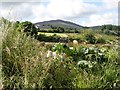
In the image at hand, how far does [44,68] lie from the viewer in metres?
4.23

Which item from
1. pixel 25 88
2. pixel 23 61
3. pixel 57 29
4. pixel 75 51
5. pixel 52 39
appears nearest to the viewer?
pixel 25 88

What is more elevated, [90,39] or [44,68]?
[44,68]

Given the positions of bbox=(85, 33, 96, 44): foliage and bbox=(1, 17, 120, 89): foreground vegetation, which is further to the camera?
bbox=(85, 33, 96, 44): foliage

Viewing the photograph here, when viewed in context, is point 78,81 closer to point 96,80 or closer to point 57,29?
point 96,80

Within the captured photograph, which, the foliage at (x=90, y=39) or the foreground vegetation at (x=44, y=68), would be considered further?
the foliage at (x=90, y=39)

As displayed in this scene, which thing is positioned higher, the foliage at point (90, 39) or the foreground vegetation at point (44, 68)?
the foreground vegetation at point (44, 68)

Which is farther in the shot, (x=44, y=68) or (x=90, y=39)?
(x=90, y=39)

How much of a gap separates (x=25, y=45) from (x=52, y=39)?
14887mm

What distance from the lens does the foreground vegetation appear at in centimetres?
420

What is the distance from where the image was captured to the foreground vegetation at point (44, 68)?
13.8ft

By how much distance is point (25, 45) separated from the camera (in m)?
4.77

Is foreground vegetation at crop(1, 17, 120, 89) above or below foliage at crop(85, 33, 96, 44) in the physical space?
above

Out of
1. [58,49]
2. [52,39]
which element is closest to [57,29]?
[52,39]

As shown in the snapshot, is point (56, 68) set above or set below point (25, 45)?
below
